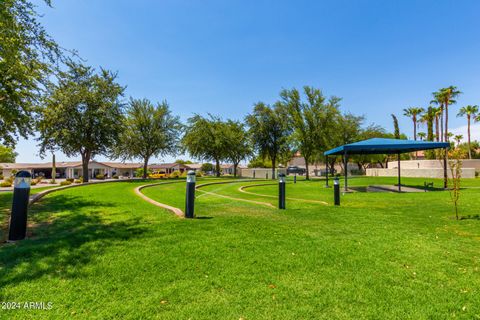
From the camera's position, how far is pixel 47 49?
8141mm

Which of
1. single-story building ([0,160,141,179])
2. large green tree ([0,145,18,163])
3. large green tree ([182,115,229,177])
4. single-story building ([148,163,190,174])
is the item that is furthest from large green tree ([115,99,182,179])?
single-story building ([148,163,190,174])

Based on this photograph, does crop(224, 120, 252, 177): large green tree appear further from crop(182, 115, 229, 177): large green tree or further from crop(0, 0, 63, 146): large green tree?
crop(0, 0, 63, 146): large green tree

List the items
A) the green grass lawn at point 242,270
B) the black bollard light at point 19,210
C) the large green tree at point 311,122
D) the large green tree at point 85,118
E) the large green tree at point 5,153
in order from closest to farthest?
the green grass lawn at point 242,270
the black bollard light at point 19,210
the large green tree at point 85,118
the large green tree at point 311,122
the large green tree at point 5,153

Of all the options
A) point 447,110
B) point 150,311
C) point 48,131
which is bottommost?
point 150,311

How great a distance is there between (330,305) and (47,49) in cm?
980

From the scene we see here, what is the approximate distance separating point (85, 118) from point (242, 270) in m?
26.1

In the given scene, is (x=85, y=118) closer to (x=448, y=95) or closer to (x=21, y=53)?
(x=21, y=53)

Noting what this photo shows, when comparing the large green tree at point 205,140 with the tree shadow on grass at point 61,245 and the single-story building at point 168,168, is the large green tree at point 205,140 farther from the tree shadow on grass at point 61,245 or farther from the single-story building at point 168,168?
the single-story building at point 168,168

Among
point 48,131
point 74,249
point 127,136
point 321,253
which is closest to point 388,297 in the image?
point 321,253

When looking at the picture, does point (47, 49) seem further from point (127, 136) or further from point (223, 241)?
point (127, 136)

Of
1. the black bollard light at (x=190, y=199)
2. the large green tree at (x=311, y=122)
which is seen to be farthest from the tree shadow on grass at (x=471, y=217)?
the large green tree at (x=311, y=122)

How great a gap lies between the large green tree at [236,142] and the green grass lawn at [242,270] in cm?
3228

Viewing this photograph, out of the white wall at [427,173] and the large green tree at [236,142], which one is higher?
the large green tree at [236,142]

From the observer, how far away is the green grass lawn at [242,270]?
2.49 meters
